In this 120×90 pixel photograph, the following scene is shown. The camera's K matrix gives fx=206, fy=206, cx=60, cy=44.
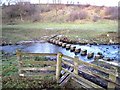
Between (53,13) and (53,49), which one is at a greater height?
(53,13)

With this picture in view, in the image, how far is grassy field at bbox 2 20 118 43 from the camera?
50.1ft

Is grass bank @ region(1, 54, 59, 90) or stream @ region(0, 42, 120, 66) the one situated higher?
stream @ region(0, 42, 120, 66)

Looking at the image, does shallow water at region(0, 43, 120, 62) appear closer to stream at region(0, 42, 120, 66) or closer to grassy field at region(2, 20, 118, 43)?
stream at region(0, 42, 120, 66)

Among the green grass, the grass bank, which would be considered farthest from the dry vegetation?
the grass bank

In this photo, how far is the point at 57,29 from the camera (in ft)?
52.0

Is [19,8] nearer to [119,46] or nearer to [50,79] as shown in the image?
[119,46]

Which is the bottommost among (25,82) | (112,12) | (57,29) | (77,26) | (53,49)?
(25,82)

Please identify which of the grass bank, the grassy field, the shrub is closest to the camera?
the grass bank

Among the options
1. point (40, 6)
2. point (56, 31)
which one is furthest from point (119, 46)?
point (40, 6)

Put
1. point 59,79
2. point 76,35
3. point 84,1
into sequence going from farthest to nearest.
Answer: point 84,1 → point 76,35 → point 59,79

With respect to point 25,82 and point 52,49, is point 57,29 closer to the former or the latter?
point 52,49

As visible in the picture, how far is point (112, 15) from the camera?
16.1 m

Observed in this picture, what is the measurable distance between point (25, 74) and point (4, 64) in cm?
216

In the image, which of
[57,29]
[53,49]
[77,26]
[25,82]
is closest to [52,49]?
[53,49]
